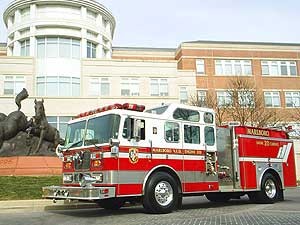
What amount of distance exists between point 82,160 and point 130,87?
1468 inches

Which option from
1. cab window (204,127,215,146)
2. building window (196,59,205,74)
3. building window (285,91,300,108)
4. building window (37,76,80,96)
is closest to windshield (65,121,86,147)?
cab window (204,127,215,146)

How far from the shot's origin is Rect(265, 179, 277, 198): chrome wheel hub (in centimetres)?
1477

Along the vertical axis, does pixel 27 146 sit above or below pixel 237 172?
above

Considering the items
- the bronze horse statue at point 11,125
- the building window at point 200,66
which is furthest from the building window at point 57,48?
the bronze horse statue at point 11,125

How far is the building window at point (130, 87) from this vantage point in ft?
157

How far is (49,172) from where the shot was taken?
20.3m

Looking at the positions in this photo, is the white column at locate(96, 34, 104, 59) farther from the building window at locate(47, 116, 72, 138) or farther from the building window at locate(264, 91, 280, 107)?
the building window at locate(264, 91, 280, 107)

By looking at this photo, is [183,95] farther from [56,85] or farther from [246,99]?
Result: [56,85]

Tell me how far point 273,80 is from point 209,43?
32.5ft

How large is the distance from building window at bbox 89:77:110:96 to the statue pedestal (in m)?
26.9

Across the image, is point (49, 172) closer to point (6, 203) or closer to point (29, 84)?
point (6, 203)

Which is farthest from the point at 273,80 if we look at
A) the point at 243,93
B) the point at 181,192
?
the point at 181,192

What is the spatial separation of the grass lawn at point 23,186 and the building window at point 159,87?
99.9 ft

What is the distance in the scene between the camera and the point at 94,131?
37.3 ft
